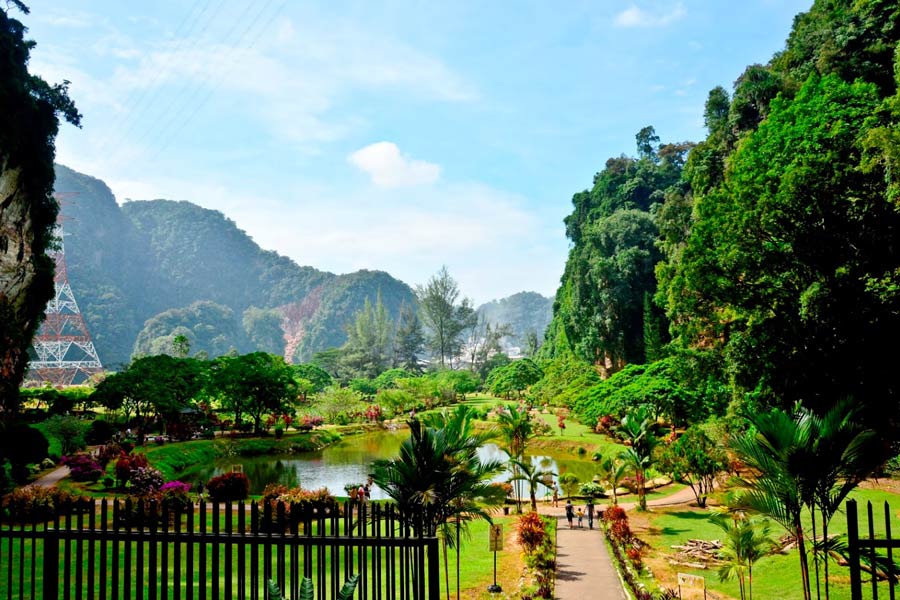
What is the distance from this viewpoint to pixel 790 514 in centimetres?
727

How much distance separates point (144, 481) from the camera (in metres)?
19.6

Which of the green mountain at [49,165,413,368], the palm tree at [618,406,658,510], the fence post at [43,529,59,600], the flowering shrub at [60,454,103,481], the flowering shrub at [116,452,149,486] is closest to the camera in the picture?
the fence post at [43,529,59,600]

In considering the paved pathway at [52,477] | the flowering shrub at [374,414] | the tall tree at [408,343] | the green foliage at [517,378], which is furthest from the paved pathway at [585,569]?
the tall tree at [408,343]

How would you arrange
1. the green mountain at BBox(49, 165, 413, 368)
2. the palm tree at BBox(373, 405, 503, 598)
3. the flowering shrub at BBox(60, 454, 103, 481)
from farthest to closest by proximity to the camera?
the green mountain at BBox(49, 165, 413, 368)
the flowering shrub at BBox(60, 454, 103, 481)
the palm tree at BBox(373, 405, 503, 598)

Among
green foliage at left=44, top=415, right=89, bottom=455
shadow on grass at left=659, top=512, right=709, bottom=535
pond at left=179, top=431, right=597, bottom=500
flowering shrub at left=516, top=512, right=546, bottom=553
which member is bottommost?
pond at left=179, top=431, right=597, bottom=500

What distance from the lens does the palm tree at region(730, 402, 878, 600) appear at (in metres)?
6.80

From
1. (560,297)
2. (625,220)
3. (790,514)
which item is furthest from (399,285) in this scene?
(790,514)

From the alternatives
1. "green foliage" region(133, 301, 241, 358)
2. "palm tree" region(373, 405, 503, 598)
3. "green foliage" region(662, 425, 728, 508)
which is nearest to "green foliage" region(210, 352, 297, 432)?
"green foliage" region(662, 425, 728, 508)

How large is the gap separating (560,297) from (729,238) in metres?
55.5

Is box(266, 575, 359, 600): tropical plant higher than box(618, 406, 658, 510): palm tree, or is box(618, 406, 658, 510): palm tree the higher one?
box(266, 575, 359, 600): tropical plant

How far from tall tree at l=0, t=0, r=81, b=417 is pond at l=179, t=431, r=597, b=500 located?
916 centimetres

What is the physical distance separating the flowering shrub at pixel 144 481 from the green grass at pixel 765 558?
15510 millimetres

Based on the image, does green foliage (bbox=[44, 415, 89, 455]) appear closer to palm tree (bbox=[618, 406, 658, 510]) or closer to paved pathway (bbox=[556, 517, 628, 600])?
paved pathway (bbox=[556, 517, 628, 600])

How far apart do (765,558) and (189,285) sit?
182 meters
